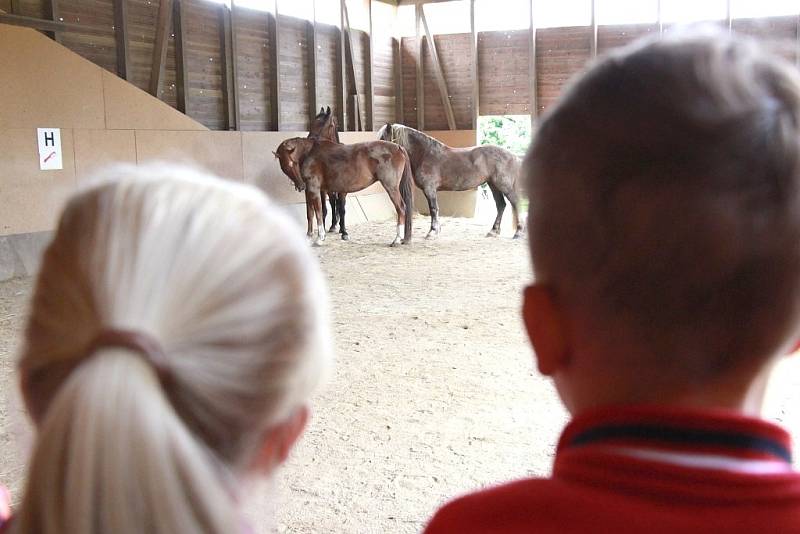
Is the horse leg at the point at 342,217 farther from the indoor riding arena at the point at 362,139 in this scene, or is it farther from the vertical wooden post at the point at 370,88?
the vertical wooden post at the point at 370,88

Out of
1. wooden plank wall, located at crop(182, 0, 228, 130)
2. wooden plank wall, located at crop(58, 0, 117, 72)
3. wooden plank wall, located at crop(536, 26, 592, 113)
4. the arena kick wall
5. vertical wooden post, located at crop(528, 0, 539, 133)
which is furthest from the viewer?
vertical wooden post, located at crop(528, 0, 539, 133)

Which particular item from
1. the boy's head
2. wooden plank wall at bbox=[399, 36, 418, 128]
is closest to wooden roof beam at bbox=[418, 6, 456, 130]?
wooden plank wall at bbox=[399, 36, 418, 128]

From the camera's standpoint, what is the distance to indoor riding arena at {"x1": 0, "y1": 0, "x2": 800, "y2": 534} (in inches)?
109

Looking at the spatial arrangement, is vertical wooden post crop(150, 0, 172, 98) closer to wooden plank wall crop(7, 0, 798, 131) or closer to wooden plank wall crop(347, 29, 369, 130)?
wooden plank wall crop(7, 0, 798, 131)

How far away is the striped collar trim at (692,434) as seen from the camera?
2.29ft

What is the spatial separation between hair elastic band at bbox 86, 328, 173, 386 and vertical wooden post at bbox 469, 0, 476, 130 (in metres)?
13.3

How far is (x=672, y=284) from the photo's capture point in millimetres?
728

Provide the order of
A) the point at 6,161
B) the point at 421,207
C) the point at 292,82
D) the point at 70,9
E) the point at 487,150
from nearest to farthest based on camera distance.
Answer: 1. the point at 6,161
2. the point at 70,9
3. the point at 487,150
4. the point at 292,82
5. the point at 421,207

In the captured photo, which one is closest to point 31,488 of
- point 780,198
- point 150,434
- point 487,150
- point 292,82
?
point 150,434

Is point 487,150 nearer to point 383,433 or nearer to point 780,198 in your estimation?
point 383,433

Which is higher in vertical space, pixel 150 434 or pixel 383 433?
pixel 150 434

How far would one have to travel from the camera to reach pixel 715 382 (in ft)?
2.52

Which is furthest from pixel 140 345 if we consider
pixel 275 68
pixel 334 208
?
pixel 275 68

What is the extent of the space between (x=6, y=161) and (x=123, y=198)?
7178 mm
